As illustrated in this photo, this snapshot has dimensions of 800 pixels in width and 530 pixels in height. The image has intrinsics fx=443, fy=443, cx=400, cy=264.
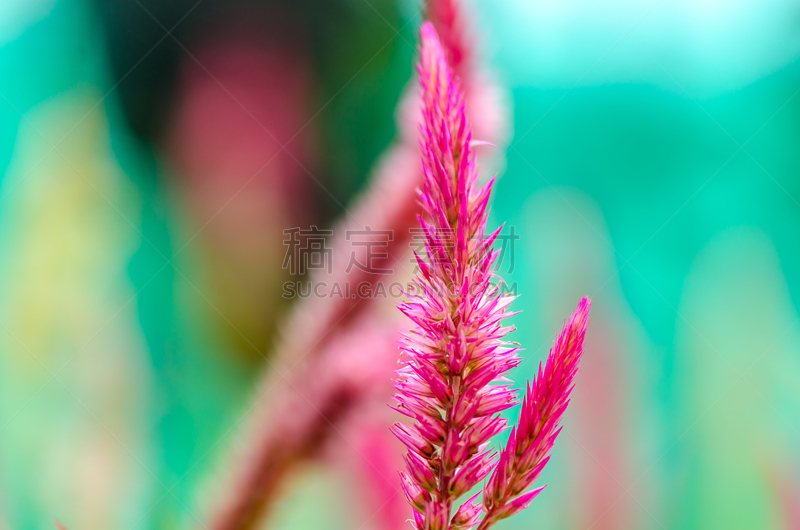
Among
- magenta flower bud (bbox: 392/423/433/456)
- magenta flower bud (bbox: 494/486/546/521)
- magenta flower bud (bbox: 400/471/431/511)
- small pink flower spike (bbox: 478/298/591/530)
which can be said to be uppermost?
small pink flower spike (bbox: 478/298/591/530)

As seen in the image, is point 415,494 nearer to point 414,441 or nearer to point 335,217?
point 414,441

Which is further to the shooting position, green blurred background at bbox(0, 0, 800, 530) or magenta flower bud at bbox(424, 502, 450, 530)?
green blurred background at bbox(0, 0, 800, 530)

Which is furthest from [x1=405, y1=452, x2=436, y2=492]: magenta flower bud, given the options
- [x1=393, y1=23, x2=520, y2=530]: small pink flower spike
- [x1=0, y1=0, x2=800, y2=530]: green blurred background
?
[x1=0, y1=0, x2=800, y2=530]: green blurred background

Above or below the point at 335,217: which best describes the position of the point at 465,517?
below

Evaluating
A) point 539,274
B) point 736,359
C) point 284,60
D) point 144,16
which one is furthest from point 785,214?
point 144,16

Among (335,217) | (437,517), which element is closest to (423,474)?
(437,517)

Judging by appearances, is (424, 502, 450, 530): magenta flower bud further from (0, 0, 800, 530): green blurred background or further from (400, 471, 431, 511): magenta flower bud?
(0, 0, 800, 530): green blurred background

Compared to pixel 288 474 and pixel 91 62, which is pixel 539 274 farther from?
pixel 91 62

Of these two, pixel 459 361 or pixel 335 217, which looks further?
pixel 335 217
